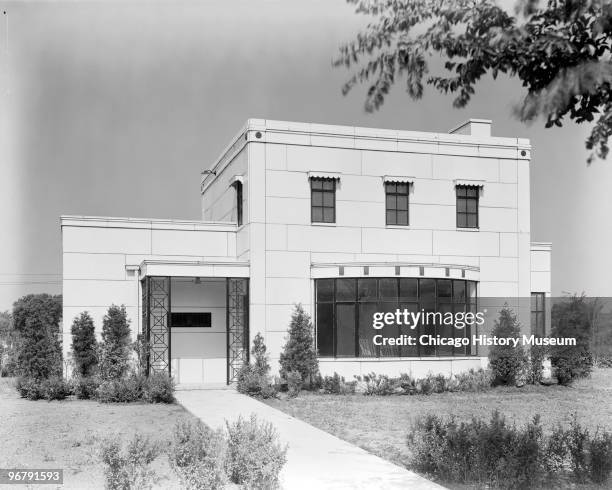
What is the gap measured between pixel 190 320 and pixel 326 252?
4455 mm

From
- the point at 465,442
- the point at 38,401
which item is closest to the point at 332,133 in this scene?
the point at 38,401

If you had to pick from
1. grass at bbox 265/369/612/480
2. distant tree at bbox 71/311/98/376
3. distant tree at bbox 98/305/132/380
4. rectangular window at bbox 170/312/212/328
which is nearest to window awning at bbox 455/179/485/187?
grass at bbox 265/369/612/480

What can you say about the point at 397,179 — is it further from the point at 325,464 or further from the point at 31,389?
the point at 325,464

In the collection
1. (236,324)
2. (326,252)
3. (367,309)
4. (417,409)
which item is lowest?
(417,409)

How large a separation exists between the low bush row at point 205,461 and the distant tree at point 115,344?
38.0 feet

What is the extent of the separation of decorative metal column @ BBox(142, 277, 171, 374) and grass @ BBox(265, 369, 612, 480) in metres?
4.38

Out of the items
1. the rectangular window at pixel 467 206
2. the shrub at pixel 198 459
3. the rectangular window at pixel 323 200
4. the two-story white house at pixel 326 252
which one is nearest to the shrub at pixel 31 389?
the two-story white house at pixel 326 252

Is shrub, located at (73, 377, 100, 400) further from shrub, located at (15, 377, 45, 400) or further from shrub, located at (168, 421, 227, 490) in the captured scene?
shrub, located at (168, 421, 227, 490)

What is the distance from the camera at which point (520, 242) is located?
2452cm

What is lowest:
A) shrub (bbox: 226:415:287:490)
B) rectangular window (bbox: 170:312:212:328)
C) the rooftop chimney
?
shrub (bbox: 226:415:287:490)

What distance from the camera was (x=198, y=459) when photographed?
8.52 metres

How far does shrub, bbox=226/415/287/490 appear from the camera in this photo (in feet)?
27.2

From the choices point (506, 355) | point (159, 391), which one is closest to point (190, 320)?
point (159, 391)

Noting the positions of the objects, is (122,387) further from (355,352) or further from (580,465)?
(580,465)
